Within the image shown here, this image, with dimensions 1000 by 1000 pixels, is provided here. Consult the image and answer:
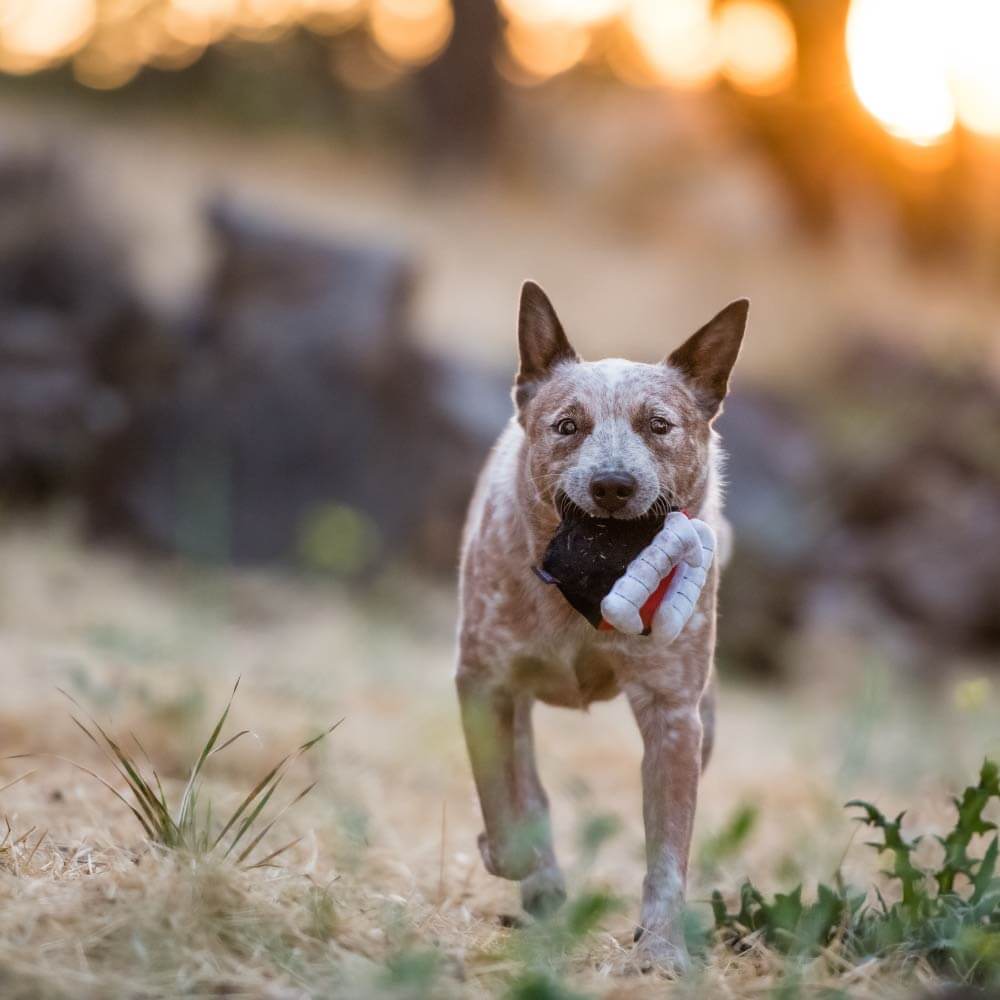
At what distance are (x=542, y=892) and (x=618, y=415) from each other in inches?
64.8

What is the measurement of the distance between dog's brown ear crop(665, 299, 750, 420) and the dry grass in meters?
1.31

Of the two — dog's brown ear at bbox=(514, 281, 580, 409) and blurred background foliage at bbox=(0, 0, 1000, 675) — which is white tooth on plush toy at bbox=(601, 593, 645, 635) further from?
blurred background foliage at bbox=(0, 0, 1000, 675)

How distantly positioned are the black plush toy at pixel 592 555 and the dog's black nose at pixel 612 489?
59 mm

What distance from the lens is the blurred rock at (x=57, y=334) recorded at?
1181cm

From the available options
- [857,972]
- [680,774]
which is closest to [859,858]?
[680,774]

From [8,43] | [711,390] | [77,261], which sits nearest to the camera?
[711,390]

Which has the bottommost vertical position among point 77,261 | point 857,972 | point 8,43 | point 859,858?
point 859,858

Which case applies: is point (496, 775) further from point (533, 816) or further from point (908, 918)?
point (908, 918)

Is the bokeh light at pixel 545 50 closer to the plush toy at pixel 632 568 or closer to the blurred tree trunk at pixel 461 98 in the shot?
the blurred tree trunk at pixel 461 98

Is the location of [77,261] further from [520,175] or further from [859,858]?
[859,858]

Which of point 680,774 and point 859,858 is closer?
point 680,774

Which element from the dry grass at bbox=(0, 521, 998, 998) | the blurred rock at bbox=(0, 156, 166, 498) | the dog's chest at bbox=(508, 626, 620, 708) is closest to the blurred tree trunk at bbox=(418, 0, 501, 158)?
the blurred rock at bbox=(0, 156, 166, 498)

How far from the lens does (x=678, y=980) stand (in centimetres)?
324

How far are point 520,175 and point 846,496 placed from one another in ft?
27.1
